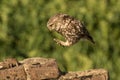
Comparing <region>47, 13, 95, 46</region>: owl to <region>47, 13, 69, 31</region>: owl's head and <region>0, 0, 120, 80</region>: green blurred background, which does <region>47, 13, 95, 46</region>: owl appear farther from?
<region>0, 0, 120, 80</region>: green blurred background

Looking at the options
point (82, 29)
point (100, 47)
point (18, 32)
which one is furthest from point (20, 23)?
point (82, 29)

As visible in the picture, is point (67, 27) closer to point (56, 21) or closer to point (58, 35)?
point (56, 21)

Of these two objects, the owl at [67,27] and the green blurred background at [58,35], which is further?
the green blurred background at [58,35]

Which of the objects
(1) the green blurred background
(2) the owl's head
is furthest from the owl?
(1) the green blurred background

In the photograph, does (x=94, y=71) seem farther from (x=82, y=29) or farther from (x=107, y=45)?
(x=107, y=45)

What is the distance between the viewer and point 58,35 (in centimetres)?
549

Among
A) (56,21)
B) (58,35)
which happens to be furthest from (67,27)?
(58,35)

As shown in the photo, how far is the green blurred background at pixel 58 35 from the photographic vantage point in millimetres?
5535

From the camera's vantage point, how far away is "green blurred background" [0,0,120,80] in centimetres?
554

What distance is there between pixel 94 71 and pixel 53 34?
215 cm

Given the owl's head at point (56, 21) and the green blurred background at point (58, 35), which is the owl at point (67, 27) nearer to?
the owl's head at point (56, 21)

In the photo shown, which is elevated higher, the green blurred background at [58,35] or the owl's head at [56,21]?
the owl's head at [56,21]

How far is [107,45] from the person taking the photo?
560cm

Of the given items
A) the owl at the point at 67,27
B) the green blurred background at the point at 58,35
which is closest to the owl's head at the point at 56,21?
the owl at the point at 67,27
